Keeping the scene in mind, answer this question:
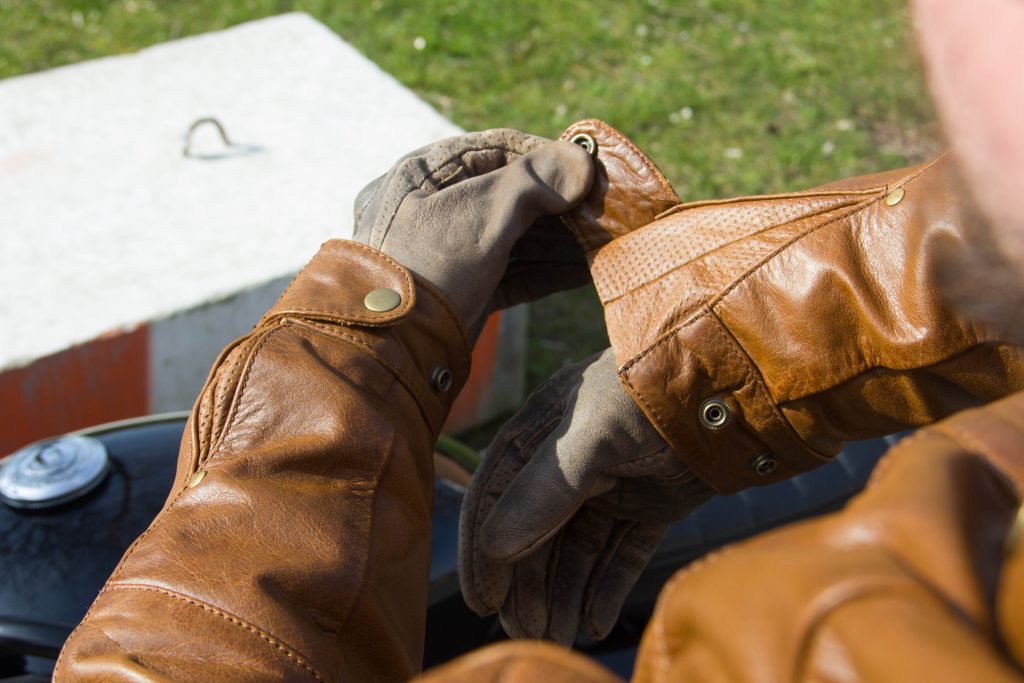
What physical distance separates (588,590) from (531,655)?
857mm

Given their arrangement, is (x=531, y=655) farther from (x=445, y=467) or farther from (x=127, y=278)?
(x=127, y=278)

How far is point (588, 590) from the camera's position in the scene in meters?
1.52

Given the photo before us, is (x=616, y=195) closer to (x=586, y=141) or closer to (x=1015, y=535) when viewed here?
(x=586, y=141)

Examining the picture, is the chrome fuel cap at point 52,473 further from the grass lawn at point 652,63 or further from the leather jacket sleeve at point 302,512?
the grass lawn at point 652,63

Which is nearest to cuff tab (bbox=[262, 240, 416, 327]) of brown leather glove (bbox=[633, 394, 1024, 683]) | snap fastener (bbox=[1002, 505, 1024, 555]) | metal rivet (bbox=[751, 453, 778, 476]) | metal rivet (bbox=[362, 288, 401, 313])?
metal rivet (bbox=[362, 288, 401, 313])

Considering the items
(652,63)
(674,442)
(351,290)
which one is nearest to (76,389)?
(351,290)

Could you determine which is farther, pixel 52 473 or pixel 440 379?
pixel 52 473

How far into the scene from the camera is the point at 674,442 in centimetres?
131

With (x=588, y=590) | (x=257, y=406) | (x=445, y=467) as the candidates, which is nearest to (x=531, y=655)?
(x=257, y=406)

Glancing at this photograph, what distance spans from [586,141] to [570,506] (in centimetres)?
58

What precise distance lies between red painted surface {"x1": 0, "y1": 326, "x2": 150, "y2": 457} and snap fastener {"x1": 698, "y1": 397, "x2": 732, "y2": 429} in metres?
1.47

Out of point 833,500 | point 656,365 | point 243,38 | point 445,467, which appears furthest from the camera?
point 243,38

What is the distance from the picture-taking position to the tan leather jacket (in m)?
0.60

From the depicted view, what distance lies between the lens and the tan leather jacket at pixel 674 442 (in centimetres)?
60
